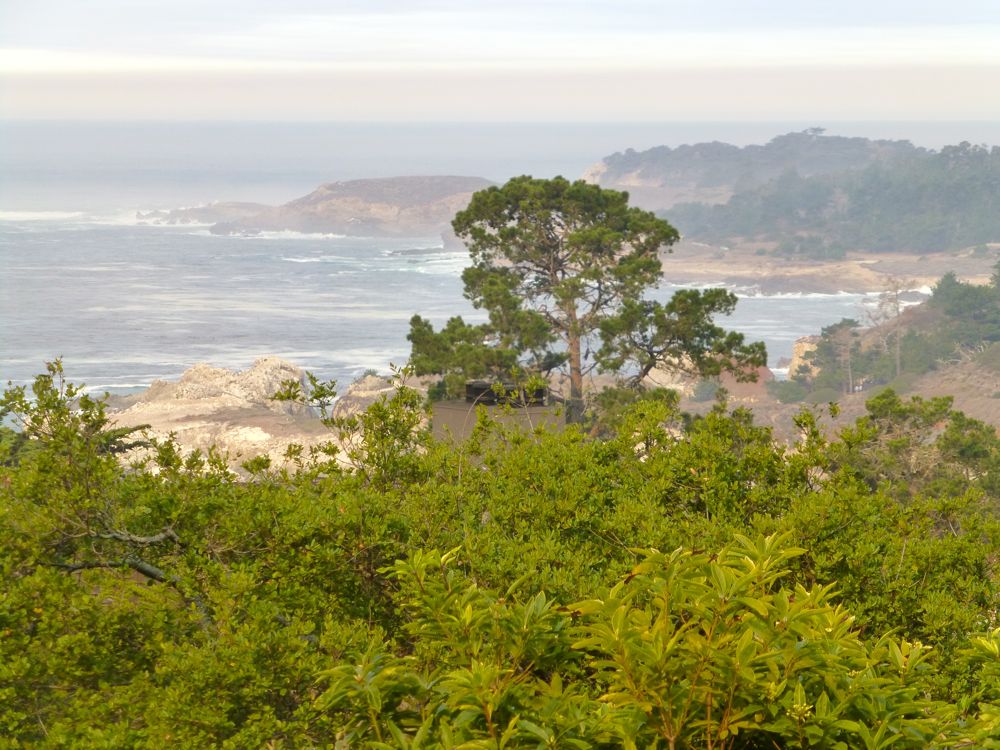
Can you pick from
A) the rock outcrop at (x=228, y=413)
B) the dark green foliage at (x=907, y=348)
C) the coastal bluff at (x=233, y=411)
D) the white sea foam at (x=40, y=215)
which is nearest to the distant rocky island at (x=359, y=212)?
the white sea foam at (x=40, y=215)

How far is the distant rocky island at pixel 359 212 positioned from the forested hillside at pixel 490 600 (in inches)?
6206

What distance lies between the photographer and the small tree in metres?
25.7

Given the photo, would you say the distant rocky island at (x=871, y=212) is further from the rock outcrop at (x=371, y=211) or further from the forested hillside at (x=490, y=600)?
the forested hillside at (x=490, y=600)

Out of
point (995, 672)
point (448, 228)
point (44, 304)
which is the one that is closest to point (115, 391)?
point (44, 304)

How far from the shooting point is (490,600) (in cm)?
478

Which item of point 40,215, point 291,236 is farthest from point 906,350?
point 40,215

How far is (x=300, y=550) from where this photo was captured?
756 centimetres

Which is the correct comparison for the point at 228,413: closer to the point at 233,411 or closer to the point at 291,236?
the point at 233,411

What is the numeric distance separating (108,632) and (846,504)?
5224 mm

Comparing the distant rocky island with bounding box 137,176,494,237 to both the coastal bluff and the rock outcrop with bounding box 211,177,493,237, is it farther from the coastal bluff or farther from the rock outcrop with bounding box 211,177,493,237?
the coastal bluff

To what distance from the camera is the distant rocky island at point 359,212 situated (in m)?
173

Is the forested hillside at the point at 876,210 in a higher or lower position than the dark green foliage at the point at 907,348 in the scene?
higher

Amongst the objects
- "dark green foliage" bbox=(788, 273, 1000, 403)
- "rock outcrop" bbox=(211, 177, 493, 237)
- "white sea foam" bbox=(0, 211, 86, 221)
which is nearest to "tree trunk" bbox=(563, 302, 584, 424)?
"dark green foliage" bbox=(788, 273, 1000, 403)

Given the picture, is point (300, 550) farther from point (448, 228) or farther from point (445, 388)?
point (448, 228)
